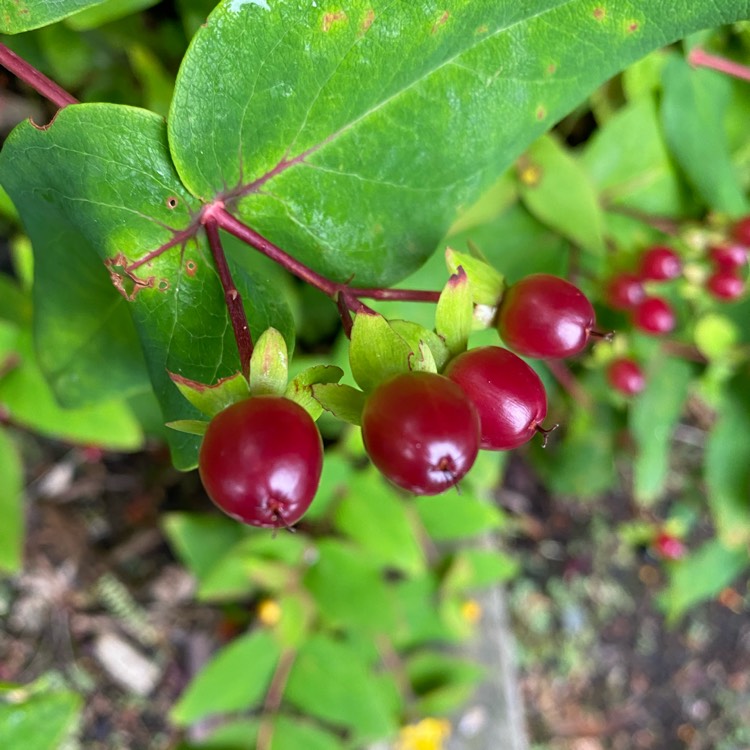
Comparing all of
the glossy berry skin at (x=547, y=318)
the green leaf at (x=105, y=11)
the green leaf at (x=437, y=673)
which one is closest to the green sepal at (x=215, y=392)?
the glossy berry skin at (x=547, y=318)

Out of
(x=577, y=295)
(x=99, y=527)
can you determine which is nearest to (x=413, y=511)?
(x=99, y=527)

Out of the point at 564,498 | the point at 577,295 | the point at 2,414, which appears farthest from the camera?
the point at 564,498

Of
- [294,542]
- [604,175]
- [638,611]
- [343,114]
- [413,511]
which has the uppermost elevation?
[343,114]

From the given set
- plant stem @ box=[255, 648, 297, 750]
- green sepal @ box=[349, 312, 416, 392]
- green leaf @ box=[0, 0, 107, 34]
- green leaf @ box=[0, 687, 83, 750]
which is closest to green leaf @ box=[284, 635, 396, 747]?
plant stem @ box=[255, 648, 297, 750]

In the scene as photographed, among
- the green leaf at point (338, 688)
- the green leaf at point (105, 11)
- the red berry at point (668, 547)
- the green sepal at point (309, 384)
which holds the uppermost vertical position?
the green leaf at point (105, 11)

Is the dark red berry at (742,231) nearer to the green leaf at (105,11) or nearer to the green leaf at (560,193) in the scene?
the green leaf at (560,193)

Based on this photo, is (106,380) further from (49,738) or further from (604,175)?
(604,175)

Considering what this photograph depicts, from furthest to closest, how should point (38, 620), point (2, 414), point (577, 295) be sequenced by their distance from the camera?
point (38, 620) → point (2, 414) → point (577, 295)
